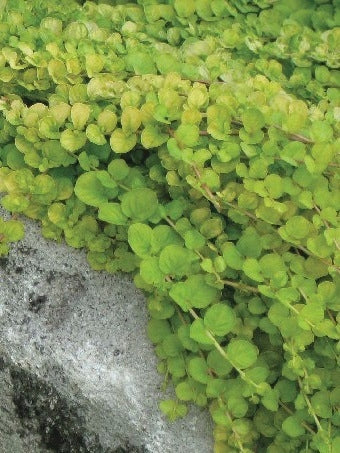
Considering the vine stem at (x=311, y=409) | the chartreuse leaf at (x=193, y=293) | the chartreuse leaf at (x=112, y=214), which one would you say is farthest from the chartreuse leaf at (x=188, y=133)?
the vine stem at (x=311, y=409)

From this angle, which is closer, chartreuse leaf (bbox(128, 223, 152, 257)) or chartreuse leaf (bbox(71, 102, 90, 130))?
chartreuse leaf (bbox(128, 223, 152, 257))

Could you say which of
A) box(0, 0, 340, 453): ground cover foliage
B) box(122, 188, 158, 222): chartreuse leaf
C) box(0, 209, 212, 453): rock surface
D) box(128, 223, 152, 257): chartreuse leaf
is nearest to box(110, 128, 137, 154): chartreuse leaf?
box(0, 0, 340, 453): ground cover foliage

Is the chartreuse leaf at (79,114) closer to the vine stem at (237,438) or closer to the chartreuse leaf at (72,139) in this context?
the chartreuse leaf at (72,139)

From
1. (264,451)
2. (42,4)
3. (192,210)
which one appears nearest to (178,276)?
(192,210)

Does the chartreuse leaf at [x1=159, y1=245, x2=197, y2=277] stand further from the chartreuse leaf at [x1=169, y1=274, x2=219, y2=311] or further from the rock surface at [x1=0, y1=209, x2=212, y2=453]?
the rock surface at [x1=0, y1=209, x2=212, y2=453]

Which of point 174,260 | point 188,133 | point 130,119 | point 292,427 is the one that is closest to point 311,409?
point 292,427

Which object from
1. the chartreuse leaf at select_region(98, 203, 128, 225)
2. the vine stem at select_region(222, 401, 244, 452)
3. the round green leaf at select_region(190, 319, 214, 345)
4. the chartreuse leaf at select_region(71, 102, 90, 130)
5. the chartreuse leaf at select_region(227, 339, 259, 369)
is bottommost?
the vine stem at select_region(222, 401, 244, 452)
